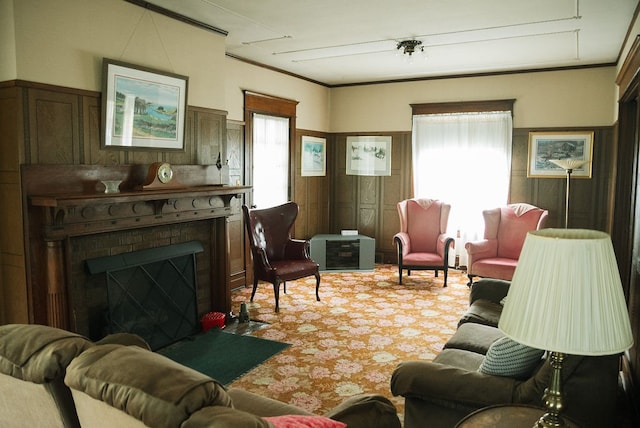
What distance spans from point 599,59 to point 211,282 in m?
5.15

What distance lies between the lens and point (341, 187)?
7871mm

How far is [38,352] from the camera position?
4.98ft

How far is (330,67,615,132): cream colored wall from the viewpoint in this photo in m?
6.16

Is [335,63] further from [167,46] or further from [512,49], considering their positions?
[167,46]

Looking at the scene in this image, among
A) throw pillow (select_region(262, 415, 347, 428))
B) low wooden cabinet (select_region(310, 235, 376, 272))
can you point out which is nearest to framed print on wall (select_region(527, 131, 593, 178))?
low wooden cabinet (select_region(310, 235, 376, 272))

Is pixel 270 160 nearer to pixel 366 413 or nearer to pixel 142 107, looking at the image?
pixel 142 107

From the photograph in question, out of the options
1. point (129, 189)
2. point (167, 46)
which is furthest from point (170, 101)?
point (129, 189)

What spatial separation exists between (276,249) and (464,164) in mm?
3053

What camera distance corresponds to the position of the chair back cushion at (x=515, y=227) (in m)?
5.88

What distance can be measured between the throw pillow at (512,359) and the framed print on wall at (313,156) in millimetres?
5154

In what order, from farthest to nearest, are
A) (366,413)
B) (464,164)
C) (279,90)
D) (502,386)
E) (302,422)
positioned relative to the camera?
(464,164) → (279,90) → (502,386) → (366,413) → (302,422)

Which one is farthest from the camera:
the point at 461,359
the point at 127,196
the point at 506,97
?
the point at 506,97

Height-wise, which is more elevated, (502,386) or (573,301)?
(573,301)

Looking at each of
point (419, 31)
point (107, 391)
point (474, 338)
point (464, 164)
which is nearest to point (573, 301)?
point (107, 391)
